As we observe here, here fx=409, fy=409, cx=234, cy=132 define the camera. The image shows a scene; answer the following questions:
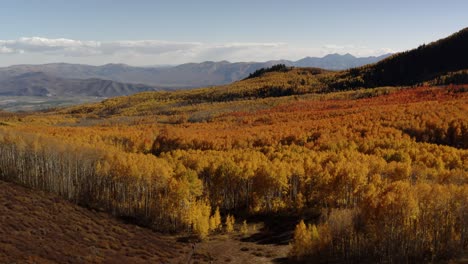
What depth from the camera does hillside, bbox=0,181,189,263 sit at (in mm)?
64000

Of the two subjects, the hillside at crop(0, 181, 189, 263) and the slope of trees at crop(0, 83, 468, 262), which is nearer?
the slope of trees at crop(0, 83, 468, 262)

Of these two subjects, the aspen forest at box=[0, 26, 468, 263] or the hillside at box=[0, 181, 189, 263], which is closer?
the aspen forest at box=[0, 26, 468, 263]

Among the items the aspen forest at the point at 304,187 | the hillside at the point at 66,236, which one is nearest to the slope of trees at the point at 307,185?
the aspen forest at the point at 304,187

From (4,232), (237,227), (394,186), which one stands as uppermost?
(394,186)

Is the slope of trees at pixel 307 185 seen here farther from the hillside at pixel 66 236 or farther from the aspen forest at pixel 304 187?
the hillside at pixel 66 236

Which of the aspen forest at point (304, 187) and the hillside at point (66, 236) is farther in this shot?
the hillside at point (66, 236)

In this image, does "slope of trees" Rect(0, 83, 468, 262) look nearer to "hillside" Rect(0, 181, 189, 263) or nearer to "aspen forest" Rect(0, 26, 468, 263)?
"aspen forest" Rect(0, 26, 468, 263)

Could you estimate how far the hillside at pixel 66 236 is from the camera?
64000 millimetres

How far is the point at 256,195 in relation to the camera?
90.9m

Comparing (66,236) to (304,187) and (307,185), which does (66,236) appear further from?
(307,185)

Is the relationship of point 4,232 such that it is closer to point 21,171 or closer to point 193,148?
point 21,171

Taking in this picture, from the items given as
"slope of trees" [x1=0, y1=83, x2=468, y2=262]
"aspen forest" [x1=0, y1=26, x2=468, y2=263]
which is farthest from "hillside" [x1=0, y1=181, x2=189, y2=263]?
"slope of trees" [x1=0, y1=83, x2=468, y2=262]

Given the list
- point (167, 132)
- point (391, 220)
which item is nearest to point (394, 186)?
point (391, 220)

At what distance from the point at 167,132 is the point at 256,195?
218ft
